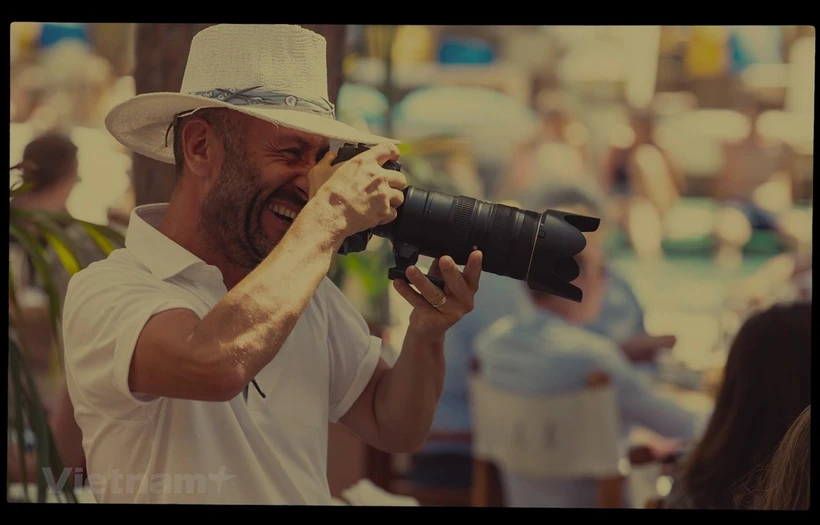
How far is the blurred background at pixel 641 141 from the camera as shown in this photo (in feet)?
Result: 8.27

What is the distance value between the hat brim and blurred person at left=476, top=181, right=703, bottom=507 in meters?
0.56

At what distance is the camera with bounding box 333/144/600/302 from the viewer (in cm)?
214

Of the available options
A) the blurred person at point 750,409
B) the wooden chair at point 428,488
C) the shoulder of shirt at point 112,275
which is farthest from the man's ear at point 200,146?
the blurred person at point 750,409

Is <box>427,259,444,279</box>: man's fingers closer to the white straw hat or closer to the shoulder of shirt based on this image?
the white straw hat

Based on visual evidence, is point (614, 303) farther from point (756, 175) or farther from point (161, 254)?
point (161, 254)

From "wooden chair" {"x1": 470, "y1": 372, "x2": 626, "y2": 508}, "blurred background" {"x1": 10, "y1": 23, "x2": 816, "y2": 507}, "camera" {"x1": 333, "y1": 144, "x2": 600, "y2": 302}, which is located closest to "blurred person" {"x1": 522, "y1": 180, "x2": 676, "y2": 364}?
"blurred background" {"x1": 10, "y1": 23, "x2": 816, "y2": 507}

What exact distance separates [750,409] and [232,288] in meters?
1.26

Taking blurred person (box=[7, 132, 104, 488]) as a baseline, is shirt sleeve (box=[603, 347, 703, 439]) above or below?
below

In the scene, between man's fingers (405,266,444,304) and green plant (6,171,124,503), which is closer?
man's fingers (405,266,444,304)

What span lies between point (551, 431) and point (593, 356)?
0.68 feet

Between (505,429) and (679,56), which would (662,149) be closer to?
(679,56)

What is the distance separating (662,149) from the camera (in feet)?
8.38

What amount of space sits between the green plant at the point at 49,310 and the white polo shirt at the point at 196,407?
67 mm

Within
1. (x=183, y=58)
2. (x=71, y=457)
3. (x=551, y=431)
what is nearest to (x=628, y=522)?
(x=551, y=431)
